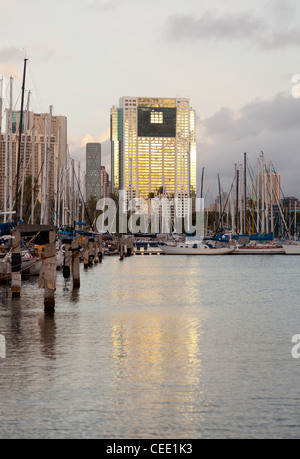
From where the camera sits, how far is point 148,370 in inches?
904

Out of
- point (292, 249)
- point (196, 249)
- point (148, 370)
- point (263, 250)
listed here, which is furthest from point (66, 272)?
point (292, 249)

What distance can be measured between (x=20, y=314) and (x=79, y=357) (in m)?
12.3

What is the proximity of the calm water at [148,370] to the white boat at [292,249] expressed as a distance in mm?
86961

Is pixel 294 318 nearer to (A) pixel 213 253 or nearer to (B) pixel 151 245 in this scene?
(A) pixel 213 253

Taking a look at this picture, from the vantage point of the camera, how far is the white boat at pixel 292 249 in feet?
428

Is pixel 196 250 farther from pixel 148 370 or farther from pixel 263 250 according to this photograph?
pixel 148 370

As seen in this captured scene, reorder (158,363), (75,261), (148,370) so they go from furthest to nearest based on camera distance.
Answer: (75,261)
(158,363)
(148,370)

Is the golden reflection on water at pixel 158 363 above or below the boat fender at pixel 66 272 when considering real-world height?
below

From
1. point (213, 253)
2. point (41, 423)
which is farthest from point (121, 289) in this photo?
point (213, 253)

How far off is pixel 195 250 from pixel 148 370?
372 feet

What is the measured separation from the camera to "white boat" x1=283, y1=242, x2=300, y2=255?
130 meters

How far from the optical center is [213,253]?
135250mm

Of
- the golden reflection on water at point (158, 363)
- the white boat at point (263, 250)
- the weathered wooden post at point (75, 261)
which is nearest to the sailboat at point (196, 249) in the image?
the white boat at point (263, 250)

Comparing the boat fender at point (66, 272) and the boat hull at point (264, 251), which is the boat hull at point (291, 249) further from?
the boat fender at point (66, 272)
